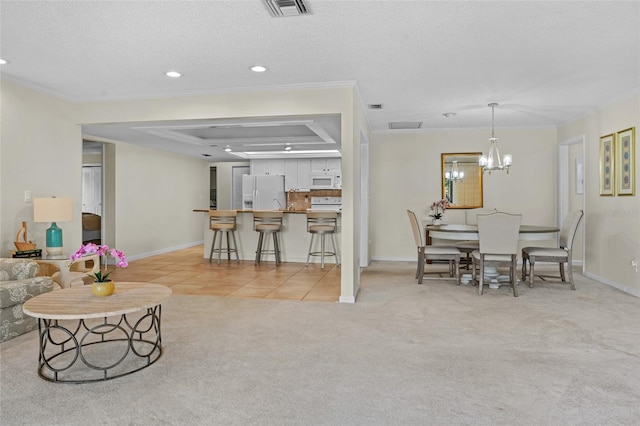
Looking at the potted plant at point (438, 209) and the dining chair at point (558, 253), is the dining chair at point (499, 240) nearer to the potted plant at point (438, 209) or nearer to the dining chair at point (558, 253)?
the dining chair at point (558, 253)

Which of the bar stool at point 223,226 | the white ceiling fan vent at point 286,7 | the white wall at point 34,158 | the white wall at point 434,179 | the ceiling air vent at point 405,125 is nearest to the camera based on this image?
the white ceiling fan vent at point 286,7

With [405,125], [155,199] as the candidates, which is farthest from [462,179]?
[155,199]

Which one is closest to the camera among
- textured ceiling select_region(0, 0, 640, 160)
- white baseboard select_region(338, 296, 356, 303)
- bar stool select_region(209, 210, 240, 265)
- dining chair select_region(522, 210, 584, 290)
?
textured ceiling select_region(0, 0, 640, 160)

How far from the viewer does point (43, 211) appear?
173 inches

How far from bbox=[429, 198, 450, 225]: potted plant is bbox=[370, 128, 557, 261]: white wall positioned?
37 centimetres

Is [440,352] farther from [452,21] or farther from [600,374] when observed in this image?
[452,21]

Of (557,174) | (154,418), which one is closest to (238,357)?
(154,418)

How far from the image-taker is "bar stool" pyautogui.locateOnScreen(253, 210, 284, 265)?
719cm

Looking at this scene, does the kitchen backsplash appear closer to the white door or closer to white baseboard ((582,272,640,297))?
the white door

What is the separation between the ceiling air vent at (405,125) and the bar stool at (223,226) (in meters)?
3.10

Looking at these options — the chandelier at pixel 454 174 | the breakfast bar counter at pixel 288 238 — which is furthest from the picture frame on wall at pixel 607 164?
the breakfast bar counter at pixel 288 238

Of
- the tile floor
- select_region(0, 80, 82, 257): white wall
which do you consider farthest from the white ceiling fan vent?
select_region(0, 80, 82, 257): white wall

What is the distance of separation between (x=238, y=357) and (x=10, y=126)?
3.52 meters

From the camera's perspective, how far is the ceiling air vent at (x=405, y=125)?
6.84 m
